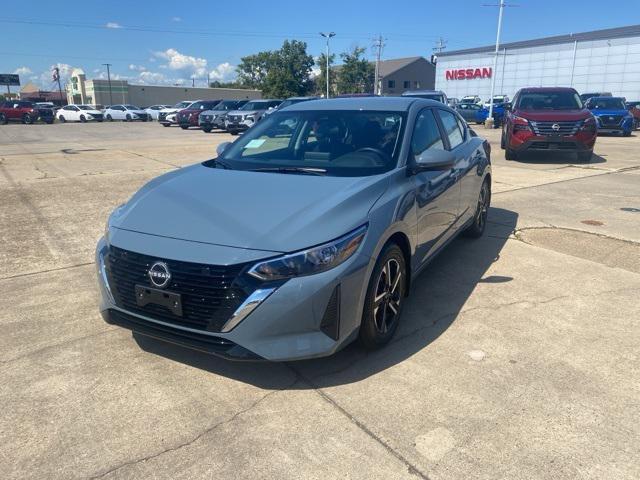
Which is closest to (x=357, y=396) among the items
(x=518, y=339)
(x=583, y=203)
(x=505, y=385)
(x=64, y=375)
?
(x=505, y=385)

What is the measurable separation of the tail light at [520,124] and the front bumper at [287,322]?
10940 millimetres

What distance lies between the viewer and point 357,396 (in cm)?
290

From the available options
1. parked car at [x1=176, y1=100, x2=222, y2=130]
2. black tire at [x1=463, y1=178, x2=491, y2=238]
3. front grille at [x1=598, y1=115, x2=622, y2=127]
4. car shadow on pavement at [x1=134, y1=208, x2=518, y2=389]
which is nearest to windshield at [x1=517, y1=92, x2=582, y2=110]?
black tire at [x1=463, y1=178, x2=491, y2=238]

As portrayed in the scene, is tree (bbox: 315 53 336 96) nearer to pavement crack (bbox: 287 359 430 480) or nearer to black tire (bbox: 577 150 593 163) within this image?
black tire (bbox: 577 150 593 163)

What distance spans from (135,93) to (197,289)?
84.3m

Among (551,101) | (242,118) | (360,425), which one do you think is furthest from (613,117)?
(360,425)

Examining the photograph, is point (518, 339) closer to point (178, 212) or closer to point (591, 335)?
point (591, 335)

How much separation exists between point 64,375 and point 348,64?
260ft

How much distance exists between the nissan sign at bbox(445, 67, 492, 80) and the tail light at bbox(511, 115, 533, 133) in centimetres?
4736

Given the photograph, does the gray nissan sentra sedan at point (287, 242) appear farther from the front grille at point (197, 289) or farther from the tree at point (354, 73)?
the tree at point (354, 73)

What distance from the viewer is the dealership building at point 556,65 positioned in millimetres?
43281

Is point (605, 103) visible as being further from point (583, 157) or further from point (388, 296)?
point (388, 296)

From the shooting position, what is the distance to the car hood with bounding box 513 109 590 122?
468 inches

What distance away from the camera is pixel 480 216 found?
6.09 meters
